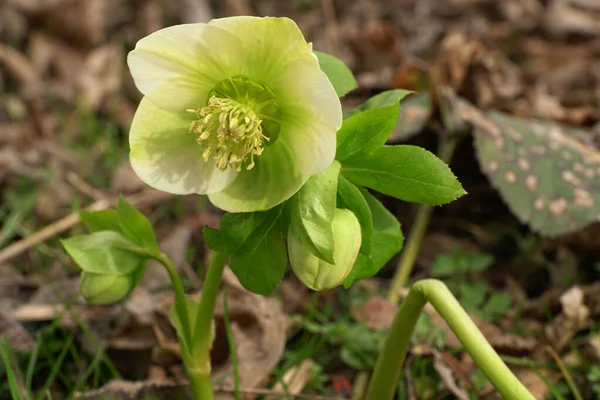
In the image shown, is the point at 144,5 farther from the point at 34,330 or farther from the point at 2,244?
the point at 34,330

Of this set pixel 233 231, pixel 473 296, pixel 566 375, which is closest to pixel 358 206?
pixel 233 231

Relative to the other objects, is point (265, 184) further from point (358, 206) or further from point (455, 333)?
point (455, 333)

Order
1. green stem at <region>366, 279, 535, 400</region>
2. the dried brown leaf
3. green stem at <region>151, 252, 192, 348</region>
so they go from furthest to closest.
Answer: the dried brown leaf → green stem at <region>151, 252, 192, 348</region> → green stem at <region>366, 279, 535, 400</region>

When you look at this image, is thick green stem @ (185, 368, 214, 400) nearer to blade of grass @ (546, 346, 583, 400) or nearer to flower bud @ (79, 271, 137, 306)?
flower bud @ (79, 271, 137, 306)

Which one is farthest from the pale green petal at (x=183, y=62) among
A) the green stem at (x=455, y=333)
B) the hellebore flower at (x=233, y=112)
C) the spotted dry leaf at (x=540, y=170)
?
the spotted dry leaf at (x=540, y=170)

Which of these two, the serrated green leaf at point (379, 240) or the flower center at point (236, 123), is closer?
the flower center at point (236, 123)

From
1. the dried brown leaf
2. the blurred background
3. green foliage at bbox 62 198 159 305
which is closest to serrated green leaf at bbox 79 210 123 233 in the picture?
green foliage at bbox 62 198 159 305

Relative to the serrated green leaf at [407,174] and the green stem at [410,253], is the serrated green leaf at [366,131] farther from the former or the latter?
the green stem at [410,253]
